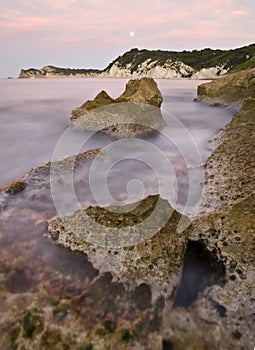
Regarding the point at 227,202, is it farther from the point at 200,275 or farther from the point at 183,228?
the point at 200,275

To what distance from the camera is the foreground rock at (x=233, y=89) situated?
23953mm

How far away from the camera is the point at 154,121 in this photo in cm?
1769

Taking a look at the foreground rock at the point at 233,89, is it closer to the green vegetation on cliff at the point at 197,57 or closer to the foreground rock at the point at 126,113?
the foreground rock at the point at 126,113

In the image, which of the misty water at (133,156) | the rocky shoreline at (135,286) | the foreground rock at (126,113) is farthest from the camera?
the foreground rock at (126,113)

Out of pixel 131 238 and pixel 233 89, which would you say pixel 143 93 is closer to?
pixel 233 89

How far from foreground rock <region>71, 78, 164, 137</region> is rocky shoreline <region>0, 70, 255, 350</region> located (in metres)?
9.69

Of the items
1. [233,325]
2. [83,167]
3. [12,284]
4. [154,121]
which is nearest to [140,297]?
[233,325]

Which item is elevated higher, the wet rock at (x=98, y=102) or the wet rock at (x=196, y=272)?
the wet rock at (x=98, y=102)

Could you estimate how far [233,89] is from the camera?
25.6 metres

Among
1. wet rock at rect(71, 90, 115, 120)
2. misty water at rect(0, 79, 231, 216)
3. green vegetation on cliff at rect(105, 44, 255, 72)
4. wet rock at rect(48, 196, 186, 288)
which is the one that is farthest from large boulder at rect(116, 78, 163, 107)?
green vegetation on cliff at rect(105, 44, 255, 72)

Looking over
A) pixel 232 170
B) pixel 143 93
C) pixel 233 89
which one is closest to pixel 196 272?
pixel 232 170

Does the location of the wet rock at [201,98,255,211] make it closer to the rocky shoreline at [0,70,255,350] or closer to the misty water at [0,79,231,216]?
the rocky shoreline at [0,70,255,350]

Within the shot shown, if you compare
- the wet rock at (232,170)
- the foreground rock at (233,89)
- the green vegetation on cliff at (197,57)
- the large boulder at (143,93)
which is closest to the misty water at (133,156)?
the wet rock at (232,170)

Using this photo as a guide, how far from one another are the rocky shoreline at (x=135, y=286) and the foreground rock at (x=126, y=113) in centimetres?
969
